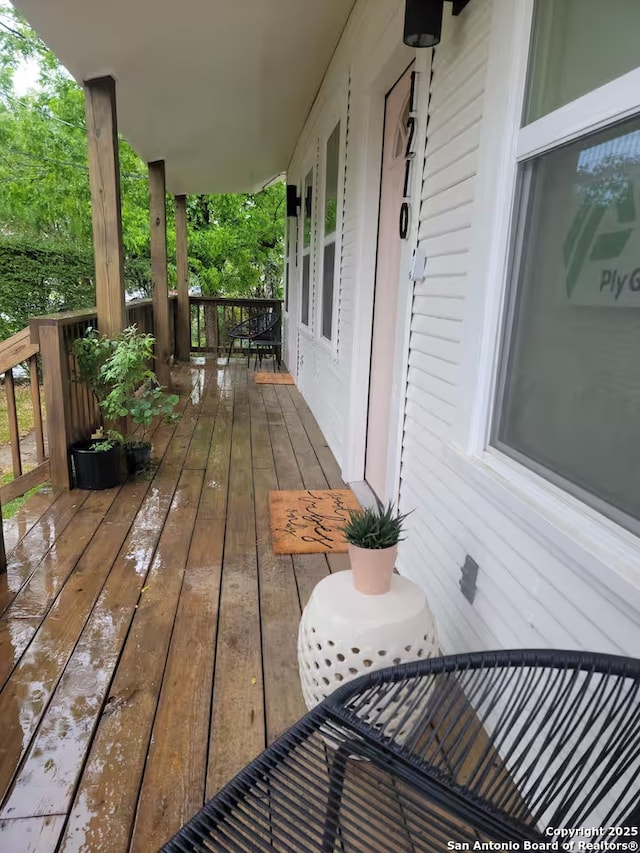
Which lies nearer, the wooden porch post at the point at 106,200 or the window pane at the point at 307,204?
the wooden porch post at the point at 106,200

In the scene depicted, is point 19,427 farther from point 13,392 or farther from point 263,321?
point 263,321

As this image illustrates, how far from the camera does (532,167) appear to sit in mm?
1370

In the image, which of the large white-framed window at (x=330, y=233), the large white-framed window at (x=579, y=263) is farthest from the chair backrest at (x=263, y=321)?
the large white-framed window at (x=579, y=263)

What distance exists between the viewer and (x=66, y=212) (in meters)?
10.5

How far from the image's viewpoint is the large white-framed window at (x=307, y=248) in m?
5.43

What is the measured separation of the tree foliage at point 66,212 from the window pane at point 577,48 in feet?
26.1

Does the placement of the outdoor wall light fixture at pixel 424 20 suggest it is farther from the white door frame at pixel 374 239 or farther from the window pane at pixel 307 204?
the window pane at pixel 307 204

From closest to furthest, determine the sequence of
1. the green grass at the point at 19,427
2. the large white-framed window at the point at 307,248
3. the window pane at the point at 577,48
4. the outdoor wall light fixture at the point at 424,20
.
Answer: the window pane at the point at 577,48, the outdoor wall light fixture at the point at 424,20, the green grass at the point at 19,427, the large white-framed window at the point at 307,248

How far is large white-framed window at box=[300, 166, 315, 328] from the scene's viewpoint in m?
5.43

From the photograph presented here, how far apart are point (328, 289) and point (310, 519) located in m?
2.21

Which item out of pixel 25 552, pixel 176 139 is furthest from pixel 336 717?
pixel 176 139

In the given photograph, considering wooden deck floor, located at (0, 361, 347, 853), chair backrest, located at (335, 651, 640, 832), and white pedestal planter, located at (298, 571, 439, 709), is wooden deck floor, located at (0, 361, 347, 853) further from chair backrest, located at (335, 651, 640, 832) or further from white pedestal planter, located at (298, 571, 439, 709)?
chair backrest, located at (335, 651, 640, 832)

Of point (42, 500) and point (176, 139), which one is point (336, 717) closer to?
point (42, 500)

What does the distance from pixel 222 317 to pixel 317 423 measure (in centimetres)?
542
